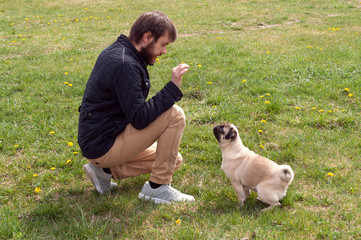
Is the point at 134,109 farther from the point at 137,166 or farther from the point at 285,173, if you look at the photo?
the point at 285,173

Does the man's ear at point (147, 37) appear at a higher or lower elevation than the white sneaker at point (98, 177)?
higher

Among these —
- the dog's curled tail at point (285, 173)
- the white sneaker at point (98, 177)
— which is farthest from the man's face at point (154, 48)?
the dog's curled tail at point (285, 173)

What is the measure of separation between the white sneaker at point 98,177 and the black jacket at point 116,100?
23 centimetres

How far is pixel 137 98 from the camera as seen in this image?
10.1 ft

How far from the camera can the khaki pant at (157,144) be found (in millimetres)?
3273

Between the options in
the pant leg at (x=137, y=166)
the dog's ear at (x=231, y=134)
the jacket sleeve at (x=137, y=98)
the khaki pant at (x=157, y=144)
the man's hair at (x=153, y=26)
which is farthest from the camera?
the pant leg at (x=137, y=166)

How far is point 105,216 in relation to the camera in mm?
3273

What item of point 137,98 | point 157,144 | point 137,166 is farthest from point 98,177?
point 137,98

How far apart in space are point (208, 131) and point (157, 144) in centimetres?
153

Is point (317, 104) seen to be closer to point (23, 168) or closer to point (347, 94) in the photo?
point (347, 94)

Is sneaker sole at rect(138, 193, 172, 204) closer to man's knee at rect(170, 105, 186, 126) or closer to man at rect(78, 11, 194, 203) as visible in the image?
man at rect(78, 11, 194, 203)

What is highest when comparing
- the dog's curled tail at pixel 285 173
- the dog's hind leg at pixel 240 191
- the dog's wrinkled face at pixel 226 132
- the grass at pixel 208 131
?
the dog's wrinkled face at pixel 226 132

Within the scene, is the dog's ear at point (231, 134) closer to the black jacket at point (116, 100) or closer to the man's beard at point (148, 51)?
the black jacket at point (116, 100)

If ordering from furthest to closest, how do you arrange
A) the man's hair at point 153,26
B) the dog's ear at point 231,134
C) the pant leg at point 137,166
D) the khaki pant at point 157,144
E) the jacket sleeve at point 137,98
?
the pant leg at point 137,166 < the dog's ear at point 231,134 < the khaki pant at point 157,144 < the man's hair at point 153,26 < the jacket sleeve at point 137,98
